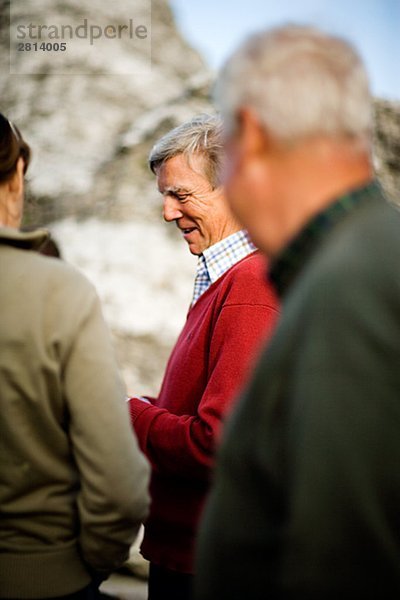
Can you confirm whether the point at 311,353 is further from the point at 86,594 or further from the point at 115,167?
the point at 115,167

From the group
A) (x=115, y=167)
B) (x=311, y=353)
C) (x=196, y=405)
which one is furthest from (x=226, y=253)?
(x=115, y=167)

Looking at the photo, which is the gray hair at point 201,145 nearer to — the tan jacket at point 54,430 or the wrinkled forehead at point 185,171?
the wrinkled forehead at point 185,171

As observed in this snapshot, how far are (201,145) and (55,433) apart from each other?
1.19 m

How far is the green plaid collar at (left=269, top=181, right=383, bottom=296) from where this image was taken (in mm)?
1058

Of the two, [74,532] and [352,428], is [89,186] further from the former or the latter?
[352,428]

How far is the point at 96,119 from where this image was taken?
9.49 metres

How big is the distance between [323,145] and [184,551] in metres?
1.49

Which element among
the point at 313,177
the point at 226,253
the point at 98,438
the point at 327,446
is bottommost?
the point at 98,438

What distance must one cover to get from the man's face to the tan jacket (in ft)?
2.68

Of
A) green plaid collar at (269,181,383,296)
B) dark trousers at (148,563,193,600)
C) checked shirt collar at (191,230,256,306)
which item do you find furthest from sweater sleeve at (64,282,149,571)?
checked shirt collar at (191,230,256,306)

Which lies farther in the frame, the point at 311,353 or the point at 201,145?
the point at 201,145

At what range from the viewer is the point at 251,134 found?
112 cm

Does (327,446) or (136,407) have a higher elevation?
(327,446)

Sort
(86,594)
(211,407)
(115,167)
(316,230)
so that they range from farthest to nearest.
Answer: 1. (115,167)
2. (211,407)
3. (86,594)
4. (316,230)
